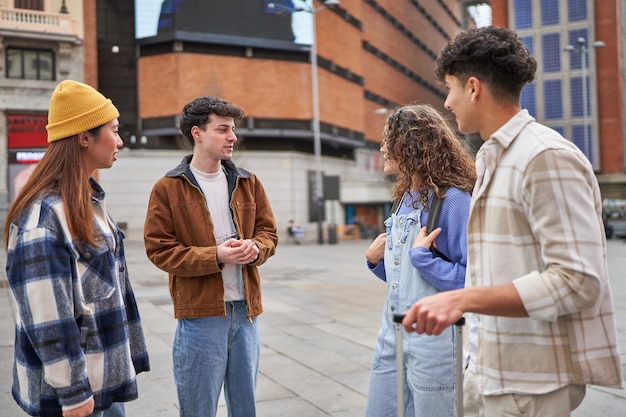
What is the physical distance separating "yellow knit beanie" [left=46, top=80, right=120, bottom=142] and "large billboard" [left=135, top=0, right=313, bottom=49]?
116 ft

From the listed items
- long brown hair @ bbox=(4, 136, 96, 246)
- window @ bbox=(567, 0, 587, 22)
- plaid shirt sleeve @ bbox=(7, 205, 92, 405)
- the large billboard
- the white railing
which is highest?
window @ bbox=(567, 0, 587, 22)

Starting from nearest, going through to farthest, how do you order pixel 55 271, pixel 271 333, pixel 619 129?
pixel 55 271 < pixel 271 333 < pixel 619 129

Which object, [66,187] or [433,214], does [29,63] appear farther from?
[433,214]

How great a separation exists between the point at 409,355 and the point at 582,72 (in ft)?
165

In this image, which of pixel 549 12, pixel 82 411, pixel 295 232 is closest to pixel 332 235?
pixel 295 232

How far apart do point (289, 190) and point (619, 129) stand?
2672cm

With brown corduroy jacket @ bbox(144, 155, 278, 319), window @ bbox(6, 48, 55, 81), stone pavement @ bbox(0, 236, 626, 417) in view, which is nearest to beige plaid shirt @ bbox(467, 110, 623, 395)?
brown corduroy jacket @ bbox(144, 155, 278, 319)

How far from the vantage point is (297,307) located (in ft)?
33.5

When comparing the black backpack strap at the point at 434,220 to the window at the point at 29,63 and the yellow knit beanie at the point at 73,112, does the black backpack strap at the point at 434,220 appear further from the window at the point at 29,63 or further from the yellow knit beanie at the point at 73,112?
the window at the point at 29,63

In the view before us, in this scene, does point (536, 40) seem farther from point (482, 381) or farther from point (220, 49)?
point (482, 381)

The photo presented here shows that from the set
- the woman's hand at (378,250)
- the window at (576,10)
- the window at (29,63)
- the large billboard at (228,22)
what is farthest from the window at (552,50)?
the woman's hand at (378,250)

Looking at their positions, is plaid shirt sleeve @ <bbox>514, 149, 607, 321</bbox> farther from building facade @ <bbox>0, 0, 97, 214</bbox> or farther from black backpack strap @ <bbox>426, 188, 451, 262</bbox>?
building facade @ <bbox>0, 0, 97, 214</bbox>

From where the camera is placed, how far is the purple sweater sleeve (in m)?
2.54

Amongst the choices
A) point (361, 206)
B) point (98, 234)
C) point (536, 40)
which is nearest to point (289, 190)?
point (361, 206)
